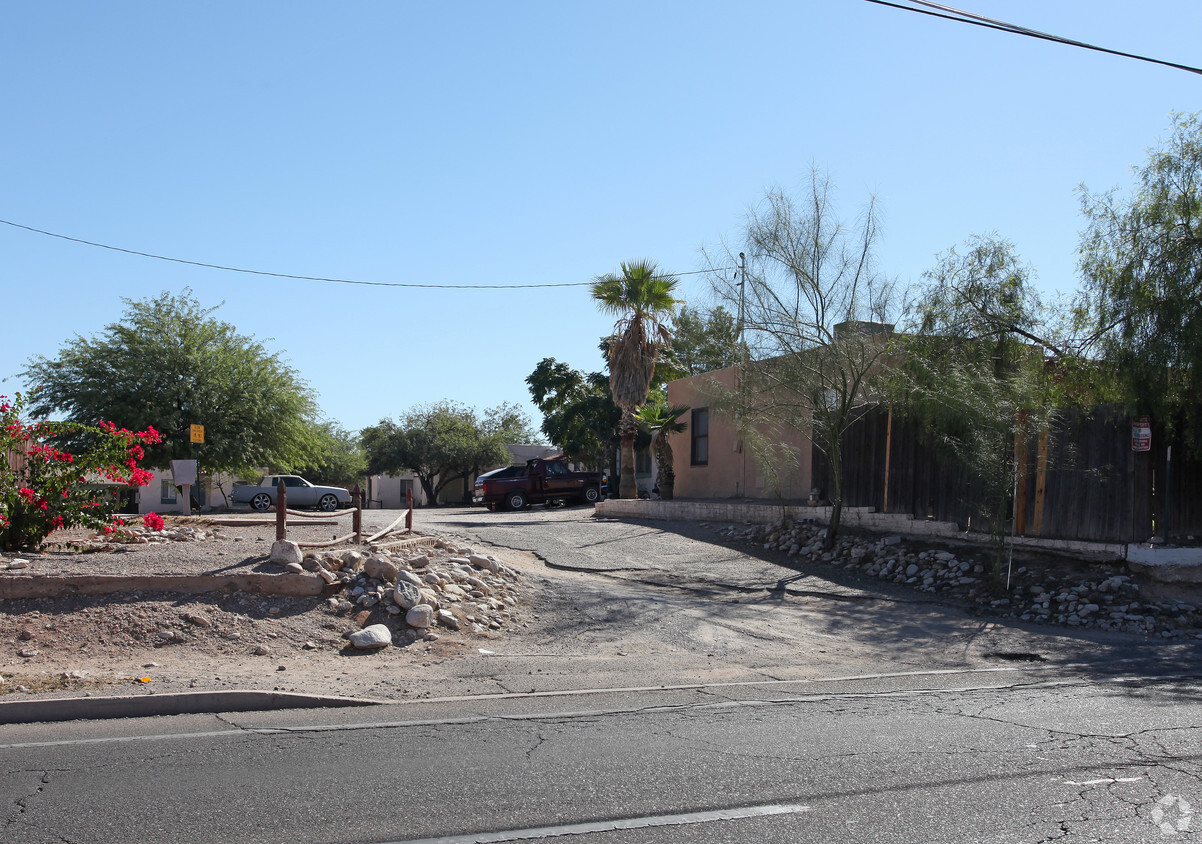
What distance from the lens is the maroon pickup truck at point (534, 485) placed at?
29.0 m

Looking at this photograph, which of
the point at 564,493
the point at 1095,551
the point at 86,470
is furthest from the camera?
the point at 564,493

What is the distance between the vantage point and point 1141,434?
12516 mm

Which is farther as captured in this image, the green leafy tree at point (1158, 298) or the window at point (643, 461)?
the window at point (643, 461)

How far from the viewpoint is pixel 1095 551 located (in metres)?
13.1

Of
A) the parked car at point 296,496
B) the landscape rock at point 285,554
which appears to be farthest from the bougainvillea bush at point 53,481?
the parked car at point 296,496

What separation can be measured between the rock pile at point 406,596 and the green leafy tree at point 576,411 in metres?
27.2

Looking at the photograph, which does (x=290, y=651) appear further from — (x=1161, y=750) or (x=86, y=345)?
(x=86, y=345)

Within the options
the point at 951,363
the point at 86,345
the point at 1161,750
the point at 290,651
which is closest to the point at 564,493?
the point at 86,345

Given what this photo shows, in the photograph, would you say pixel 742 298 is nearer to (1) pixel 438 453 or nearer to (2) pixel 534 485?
(2) pixel 534 485

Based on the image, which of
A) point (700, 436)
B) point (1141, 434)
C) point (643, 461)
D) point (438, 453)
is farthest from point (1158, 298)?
point (438, 453)

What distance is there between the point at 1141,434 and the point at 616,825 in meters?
11.0

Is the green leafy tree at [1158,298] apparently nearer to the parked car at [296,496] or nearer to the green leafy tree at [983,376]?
the green leafy tree at [983,376]

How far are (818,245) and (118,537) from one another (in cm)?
1181

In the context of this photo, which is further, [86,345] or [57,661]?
[86,345]
